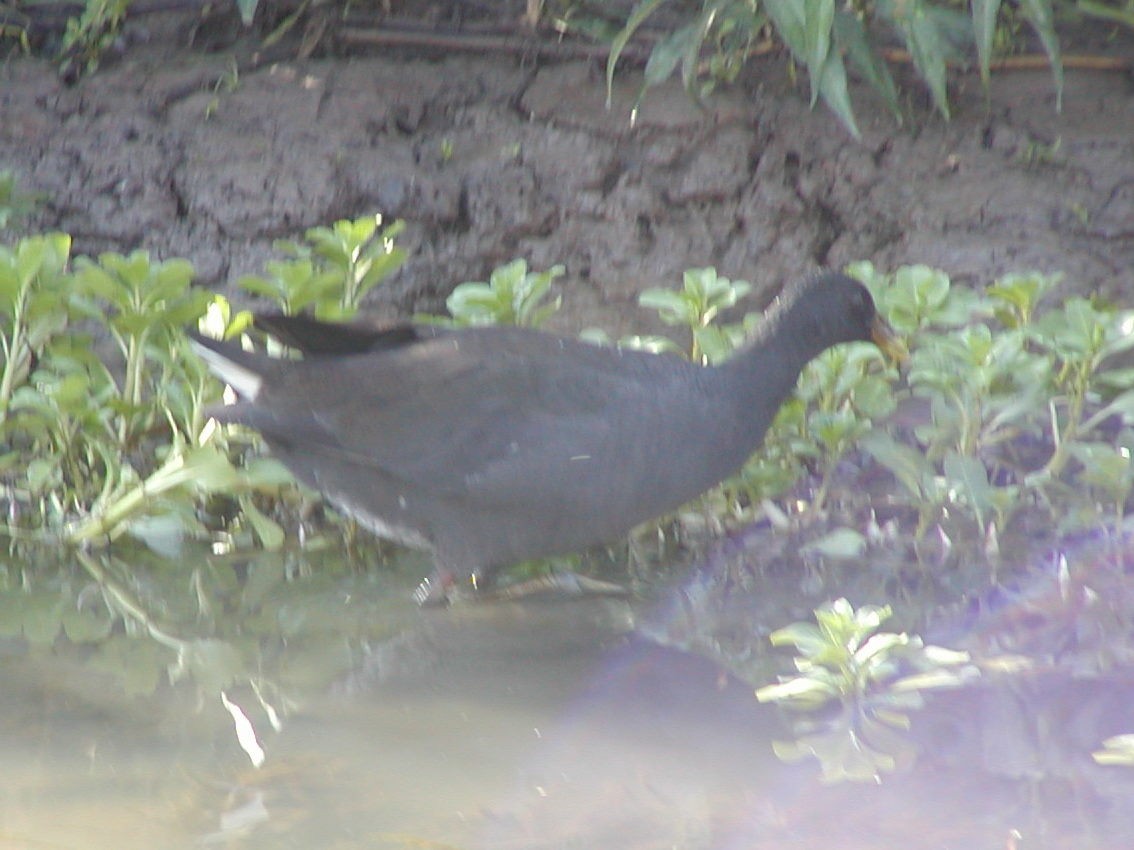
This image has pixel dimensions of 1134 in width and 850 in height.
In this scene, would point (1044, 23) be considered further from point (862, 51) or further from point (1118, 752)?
point (1118, 752)

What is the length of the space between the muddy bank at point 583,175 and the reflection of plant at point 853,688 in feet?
7.52

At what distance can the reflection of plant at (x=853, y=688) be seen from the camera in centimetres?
266

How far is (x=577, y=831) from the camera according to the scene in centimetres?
234

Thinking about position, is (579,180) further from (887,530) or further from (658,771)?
(658,771)

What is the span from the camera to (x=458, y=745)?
267 cm

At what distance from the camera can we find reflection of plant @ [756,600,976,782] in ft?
8.74

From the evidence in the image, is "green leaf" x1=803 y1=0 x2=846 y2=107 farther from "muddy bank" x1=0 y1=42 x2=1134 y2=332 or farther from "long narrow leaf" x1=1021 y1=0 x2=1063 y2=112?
"muddy bank" x1=0 y1=42 x2=1134 y2=332

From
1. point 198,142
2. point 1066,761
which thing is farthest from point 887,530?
point 198,142

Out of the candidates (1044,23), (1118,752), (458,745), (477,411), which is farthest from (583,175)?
(1118,752)

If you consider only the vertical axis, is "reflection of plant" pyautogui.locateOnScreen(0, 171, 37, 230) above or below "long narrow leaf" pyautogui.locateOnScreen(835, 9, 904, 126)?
below

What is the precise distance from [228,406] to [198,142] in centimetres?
211

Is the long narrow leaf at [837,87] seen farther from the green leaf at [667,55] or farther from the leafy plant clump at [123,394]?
the leafy plant clump at [123,394]

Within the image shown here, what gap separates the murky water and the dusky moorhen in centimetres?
23

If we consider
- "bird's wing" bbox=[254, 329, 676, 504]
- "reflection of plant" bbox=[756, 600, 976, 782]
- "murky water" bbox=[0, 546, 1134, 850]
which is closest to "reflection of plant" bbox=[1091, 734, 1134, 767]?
"murky water" bbox=[0, 546, 1134, 850]
